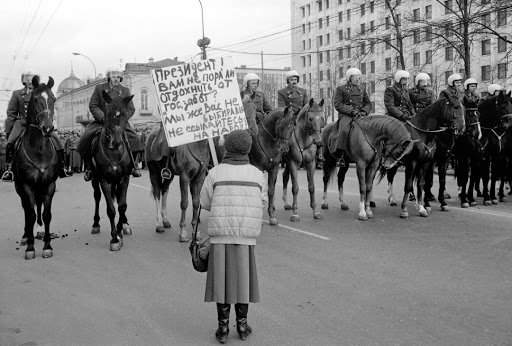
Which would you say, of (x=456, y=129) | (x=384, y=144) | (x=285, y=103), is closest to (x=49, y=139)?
(x=285, y=103)

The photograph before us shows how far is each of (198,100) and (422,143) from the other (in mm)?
5989

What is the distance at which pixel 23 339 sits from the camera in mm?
5355

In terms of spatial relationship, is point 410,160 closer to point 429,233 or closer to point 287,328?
point 429,233

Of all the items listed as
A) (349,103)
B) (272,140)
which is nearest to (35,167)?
(272,140)

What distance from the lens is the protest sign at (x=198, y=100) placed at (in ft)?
25.3

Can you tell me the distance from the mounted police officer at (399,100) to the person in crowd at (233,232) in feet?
26.1

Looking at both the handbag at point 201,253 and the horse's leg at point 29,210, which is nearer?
the handbag at point 201,253

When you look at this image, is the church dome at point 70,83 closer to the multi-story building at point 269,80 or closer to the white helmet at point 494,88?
the multi-story building at point 269,80

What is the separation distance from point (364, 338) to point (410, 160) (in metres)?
7.65

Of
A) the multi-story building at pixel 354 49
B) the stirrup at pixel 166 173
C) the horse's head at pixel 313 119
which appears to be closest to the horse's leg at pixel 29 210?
the stirrup at pixel 166 173

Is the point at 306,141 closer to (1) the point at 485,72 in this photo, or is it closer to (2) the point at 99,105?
(2) the point at 99,105

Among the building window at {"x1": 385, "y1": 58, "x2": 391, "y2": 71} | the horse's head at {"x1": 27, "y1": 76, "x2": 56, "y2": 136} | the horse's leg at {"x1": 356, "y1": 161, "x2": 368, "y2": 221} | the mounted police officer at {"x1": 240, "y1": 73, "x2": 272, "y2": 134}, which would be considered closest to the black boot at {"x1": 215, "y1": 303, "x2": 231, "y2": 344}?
the horse's head at {"x1": 27, "y1": 76, "x2": 56, "y2": 136}

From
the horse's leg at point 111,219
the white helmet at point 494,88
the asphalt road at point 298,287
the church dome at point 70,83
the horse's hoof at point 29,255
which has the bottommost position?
the asphalt road at point 298,287

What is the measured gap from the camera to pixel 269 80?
94.1m
